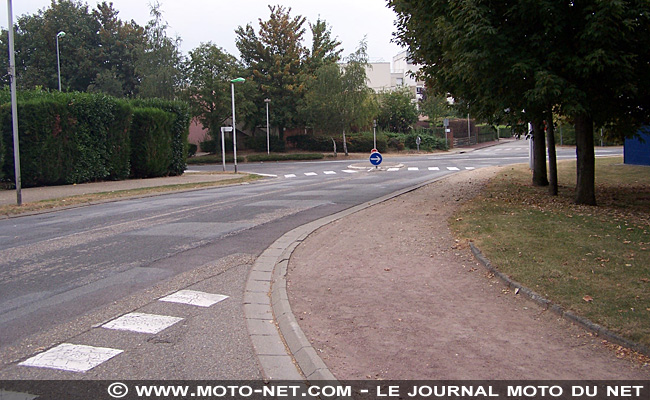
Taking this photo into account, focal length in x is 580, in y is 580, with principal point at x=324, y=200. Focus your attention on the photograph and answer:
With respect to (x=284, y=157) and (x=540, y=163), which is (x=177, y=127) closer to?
(x=284, y=157)

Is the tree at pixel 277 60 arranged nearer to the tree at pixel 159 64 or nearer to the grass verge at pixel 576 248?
the tree at pixel 159 64

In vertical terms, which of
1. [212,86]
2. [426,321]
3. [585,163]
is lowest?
[426,321]

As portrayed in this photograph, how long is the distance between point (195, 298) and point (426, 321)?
2805 mm

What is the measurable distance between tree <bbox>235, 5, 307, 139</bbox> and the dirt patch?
168 ft

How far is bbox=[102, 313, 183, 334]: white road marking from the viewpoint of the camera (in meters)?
5.83

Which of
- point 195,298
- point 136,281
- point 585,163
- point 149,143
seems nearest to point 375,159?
point 149,143

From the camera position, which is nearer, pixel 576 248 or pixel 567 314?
pixel 567 314

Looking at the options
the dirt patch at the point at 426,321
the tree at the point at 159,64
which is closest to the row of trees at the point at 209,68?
the tree at the point at 159,64

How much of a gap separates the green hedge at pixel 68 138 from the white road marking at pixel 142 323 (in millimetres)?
22627

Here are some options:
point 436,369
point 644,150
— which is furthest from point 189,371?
point 644,150

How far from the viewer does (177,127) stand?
34.6 metres

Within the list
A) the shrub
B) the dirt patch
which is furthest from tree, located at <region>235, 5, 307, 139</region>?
the dirt patch

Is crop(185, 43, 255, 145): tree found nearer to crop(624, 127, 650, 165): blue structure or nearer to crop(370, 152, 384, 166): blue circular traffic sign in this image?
crop(370, 152, 384, 166): blue circular traffic sign

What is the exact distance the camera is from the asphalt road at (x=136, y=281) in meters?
5.02
